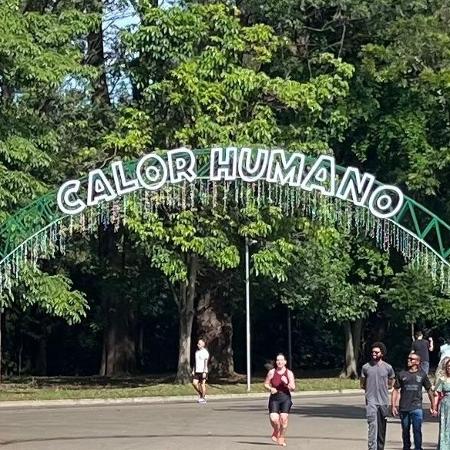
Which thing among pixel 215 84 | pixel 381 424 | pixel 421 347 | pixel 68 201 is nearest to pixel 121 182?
pixel 68 201

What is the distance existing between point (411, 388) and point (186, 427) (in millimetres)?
6875

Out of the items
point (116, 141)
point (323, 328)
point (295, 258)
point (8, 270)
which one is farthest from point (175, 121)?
point (323, 328)

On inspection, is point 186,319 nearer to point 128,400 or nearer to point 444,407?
point 128,400

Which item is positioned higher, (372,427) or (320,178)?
(320,178)

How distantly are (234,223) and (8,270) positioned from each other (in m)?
8.12

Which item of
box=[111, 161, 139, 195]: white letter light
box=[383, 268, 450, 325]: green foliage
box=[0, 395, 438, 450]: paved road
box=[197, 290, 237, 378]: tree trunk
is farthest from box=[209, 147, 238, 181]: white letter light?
box=[197, 290, 237, 378]: tree trunk

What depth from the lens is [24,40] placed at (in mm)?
32594

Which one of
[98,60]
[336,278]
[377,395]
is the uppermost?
[98,60]

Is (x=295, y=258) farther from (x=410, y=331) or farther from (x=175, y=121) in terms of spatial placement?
(x=410, y=331)

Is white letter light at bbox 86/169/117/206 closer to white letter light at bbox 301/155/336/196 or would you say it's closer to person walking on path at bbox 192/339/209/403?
white letter light at bbox 301/155/336/196

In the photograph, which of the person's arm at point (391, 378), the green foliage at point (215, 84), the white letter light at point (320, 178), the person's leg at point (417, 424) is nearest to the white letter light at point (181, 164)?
the white letter light at point (320, 178)

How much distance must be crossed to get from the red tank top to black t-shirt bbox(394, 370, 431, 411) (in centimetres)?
299

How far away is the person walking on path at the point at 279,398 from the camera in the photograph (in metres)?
19.3

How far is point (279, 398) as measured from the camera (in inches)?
779
